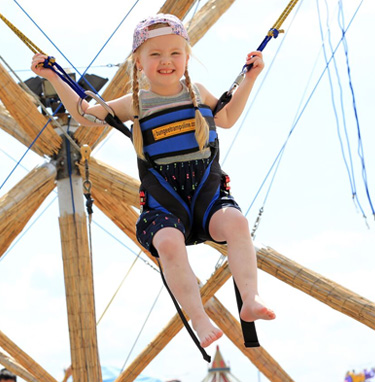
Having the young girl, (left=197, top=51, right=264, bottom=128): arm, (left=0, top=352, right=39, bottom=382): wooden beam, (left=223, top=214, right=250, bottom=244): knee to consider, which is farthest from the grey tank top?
(left=0, top=352, right=39, bottom=382): wooden beam

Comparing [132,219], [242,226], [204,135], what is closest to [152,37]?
[204,135]

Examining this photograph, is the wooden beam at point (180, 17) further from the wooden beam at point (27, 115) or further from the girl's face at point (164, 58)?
the girl's face at point (164, 58)

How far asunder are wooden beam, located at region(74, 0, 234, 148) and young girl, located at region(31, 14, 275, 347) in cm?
346

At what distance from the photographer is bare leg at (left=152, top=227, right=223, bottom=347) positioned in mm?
4008

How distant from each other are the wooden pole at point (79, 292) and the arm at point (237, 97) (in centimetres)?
376

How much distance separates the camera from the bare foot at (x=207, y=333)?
3.84 meters

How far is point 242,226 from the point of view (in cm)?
414

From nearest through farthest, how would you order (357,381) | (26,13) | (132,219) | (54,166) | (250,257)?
(250,257) → (26,13) → (54,166) → (132,219) → (357,381)

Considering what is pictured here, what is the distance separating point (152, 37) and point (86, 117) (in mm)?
512

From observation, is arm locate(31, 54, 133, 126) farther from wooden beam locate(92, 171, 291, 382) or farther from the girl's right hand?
wooden beam locate(92, 171, 291, 382)

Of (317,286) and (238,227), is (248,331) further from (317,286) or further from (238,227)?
(317,286)

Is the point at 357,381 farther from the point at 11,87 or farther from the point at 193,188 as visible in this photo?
the point at 193,188

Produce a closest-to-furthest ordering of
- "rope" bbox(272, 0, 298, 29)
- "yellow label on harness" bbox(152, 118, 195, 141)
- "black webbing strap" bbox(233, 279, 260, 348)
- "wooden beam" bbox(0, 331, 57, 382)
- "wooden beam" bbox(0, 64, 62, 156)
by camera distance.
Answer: "black webbing strap" bbox(233, 279, 260, 348) < "yellow label on harness" bbox(152, 118, 195, 141) < "rope" bbox(272, 0, 298, 29) < "wooden beam" bbox(0, 64, 62, 156) < "wooden beam" bbox(0, 331, 57, 382)

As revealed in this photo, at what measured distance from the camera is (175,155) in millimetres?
4309
